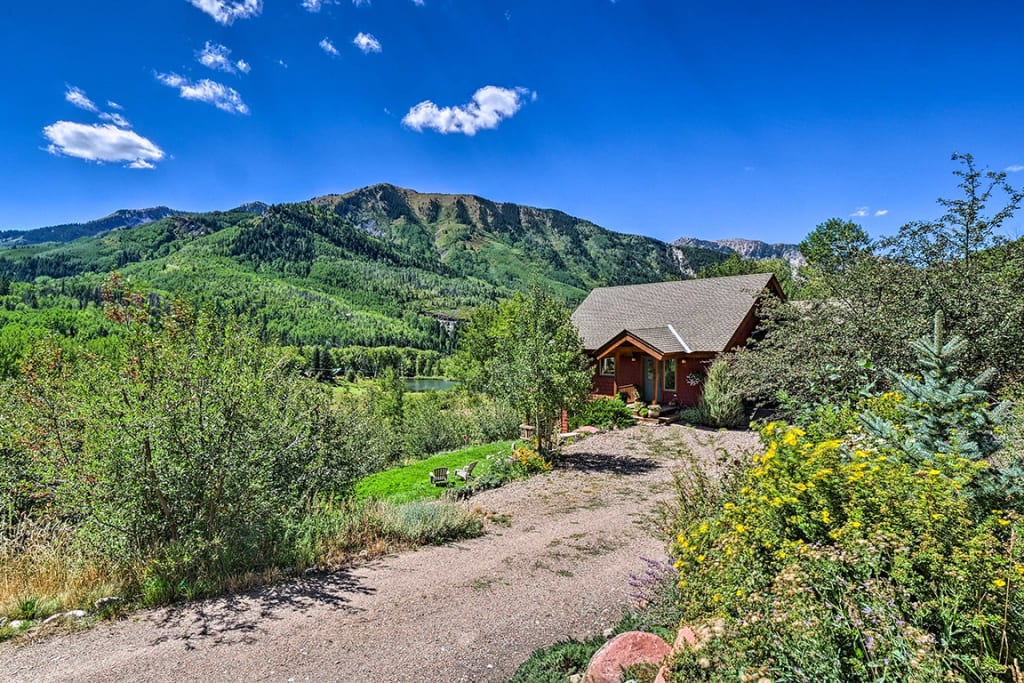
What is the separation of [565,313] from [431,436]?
10335 millimetres

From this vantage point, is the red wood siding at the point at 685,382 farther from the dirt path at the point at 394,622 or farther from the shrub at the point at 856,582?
the shrub at the point at 856,582

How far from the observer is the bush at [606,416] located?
63.5 feet

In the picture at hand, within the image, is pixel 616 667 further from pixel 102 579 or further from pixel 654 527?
pixel 102 579

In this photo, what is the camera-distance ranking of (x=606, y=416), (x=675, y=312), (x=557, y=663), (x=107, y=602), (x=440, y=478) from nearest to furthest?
(x=557, y=663)
(x=107, y=602)
(x=440, y=478)
(x=606, y=416)
(x=675, y=312)

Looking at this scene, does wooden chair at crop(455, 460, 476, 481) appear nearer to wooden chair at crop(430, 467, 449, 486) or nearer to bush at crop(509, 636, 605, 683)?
wooden chair at crop(430, 467, 449, 486)

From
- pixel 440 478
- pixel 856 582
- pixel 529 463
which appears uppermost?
pixel 856 582

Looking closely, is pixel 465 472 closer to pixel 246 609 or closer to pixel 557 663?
pixel 246 609

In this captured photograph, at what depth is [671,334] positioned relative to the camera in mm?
22312

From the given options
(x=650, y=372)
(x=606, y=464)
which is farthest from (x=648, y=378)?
(x=606, y=464)

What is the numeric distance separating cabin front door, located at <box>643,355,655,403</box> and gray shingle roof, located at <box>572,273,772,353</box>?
1.30 metres

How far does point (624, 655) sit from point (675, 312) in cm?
2201

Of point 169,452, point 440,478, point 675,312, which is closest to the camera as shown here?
point 169,452

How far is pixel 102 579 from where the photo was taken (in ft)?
19.3

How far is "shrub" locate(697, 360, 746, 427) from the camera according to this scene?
18.0 m
